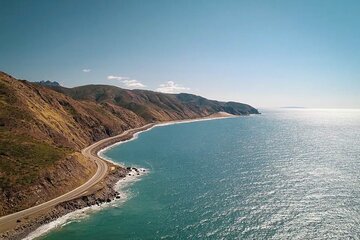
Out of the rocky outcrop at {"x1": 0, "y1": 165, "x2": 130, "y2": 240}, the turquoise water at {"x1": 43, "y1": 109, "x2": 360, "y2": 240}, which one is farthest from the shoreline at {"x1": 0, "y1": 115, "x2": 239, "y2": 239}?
the turquoise water at {"x1": 43, "y1": 109, "x2": 360, "y2": 240}

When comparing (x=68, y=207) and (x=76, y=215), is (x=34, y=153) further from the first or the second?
(x=76, y=215)

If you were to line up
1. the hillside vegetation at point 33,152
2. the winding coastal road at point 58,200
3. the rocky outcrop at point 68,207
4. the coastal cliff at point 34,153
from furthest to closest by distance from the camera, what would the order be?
1. the hillside vegetation at point 33,152
2. the coastal cliff at point 34,153
3. the winding coastal road at point 58,200
4. the rocky outcrop at point 68,207

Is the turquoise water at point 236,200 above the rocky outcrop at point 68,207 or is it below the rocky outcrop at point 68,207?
A: below

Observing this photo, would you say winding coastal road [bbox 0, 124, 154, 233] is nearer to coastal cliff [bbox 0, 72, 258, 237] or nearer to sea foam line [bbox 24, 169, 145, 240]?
coastal cliff [bbox 0, 72, 258, 237]

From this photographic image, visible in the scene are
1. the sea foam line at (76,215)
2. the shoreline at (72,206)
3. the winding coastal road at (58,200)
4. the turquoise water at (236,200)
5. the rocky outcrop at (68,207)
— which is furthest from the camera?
the winding coastal road at (58,200)

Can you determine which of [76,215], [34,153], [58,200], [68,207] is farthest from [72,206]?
[34,153]

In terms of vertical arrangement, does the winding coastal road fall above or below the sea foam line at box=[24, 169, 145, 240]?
above

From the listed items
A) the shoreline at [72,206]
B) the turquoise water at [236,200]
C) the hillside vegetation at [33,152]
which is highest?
the hillside vegetation at [33,152]

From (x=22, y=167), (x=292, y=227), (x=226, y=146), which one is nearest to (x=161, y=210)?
(x=292, y=227)

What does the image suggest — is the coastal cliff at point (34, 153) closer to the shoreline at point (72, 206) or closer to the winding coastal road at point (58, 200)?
the winding coastal road at point (58, 200)

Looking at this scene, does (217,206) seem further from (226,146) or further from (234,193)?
(226,146)

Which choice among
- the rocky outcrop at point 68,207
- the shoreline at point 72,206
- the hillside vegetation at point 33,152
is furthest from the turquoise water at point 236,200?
the hillside vegetation at point 33,152
